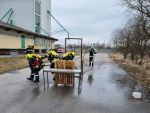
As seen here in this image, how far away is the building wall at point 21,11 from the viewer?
59850mm

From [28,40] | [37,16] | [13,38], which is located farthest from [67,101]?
[37,16]

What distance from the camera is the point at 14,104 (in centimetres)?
830

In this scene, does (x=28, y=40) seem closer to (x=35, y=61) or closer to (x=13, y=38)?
(x=13, y=38)

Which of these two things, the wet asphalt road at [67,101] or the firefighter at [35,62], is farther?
the firefighter at [35,62]

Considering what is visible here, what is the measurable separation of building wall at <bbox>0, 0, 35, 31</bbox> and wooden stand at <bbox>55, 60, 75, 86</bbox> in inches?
1923

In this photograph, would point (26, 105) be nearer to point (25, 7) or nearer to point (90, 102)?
point (90, 102)

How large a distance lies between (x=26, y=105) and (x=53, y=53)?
628cm

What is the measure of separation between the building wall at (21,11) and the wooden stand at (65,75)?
4884 centimetres

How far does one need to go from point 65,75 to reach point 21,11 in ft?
167

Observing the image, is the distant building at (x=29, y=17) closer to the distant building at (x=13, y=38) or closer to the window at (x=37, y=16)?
the window at (x=37, y=16)

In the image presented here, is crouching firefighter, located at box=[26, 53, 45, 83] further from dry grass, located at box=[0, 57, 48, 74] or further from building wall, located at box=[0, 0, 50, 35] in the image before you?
building wall, located at box=[0, 0, 50, 35]

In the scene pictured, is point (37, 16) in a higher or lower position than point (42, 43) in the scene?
higher

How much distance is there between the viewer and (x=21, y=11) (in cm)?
6078

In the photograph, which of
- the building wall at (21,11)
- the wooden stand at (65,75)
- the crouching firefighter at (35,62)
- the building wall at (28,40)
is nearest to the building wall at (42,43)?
the building wall at (28,40)
